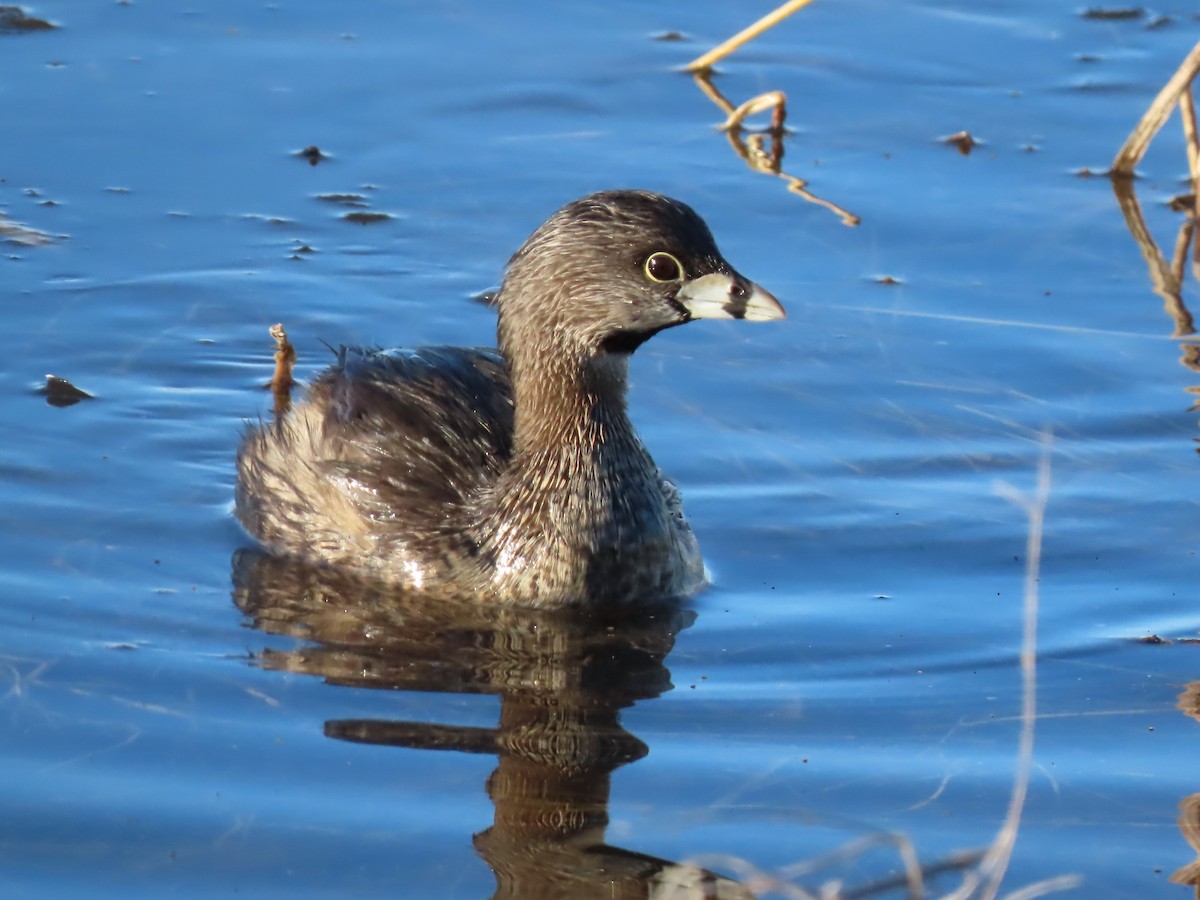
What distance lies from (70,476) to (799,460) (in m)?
2.73

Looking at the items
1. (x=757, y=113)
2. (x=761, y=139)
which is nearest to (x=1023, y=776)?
(x=761, y=139)

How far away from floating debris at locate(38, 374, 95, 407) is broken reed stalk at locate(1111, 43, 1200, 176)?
5.00 m

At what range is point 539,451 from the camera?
7547 mm

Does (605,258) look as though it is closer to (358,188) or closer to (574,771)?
(574,771)

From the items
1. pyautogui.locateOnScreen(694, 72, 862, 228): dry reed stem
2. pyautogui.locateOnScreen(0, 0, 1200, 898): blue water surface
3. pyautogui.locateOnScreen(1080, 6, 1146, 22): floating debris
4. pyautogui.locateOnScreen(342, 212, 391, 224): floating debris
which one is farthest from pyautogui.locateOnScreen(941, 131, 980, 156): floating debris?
pyautogui.locateOnScreen(342, 212, 391, 224): floating debris

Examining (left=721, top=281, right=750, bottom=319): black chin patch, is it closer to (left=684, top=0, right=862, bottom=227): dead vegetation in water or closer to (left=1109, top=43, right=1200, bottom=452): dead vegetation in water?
(left=1109, top=43, right=1200, bottom=452): dead vegetation in water

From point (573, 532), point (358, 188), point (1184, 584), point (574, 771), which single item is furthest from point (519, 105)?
point (574, 771)

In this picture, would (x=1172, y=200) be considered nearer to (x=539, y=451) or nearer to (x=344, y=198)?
(x=344, y=198)

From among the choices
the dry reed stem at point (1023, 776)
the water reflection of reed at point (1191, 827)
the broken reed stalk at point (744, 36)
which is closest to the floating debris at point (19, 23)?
the broken reed stalk at point (744, 36)

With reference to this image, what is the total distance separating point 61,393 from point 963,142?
4.60 metres

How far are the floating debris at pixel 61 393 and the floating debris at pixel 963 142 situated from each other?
4462 mm

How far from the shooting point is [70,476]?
8.09 metres

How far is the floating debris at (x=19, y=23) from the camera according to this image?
11516 millimetres

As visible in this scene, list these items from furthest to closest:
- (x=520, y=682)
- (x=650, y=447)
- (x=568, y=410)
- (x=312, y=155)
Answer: (x=312, y=155)
(x=650, y=447)
(x=568, y=410)
(x=520, y=682)
